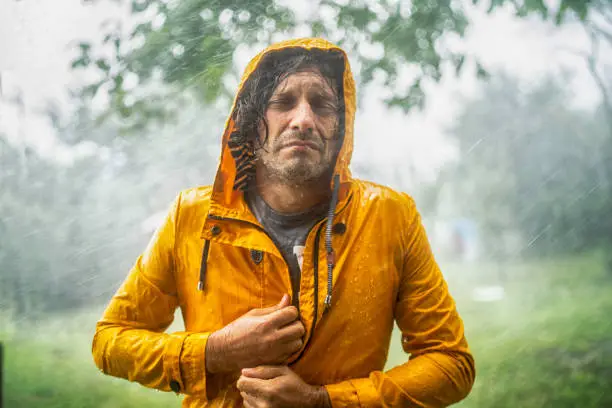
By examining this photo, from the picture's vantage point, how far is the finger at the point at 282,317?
152cm

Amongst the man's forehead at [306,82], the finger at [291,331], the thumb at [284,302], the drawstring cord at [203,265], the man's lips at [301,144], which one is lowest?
the finger at [291,331]

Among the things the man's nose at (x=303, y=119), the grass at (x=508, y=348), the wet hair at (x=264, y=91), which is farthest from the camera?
the grass at (x=508, y=348)

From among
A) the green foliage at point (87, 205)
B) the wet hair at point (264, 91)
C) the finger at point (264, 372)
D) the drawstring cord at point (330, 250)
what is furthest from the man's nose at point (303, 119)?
the finger at point (264, 372)

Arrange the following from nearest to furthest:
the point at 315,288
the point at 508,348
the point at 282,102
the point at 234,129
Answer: the point at 315,288 < the point at 282,102 < the point at 234,129 < the point at 508,348

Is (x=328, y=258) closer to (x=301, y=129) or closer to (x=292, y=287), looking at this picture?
(x=292, y=287)

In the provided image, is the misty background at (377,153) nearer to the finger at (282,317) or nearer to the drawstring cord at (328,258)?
the drawstring cord at (328,258)

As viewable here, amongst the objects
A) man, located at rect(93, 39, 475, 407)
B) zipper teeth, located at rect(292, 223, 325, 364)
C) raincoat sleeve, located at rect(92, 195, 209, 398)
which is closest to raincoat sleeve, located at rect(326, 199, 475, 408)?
man, located at rect(93, 39, 475, 407)

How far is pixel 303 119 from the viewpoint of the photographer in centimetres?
161

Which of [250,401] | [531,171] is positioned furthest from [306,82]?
[531,171]

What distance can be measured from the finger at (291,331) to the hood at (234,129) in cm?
51

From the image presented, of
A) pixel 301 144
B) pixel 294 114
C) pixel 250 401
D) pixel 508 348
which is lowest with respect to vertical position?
pixel 508 348

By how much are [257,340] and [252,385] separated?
0.15 meters

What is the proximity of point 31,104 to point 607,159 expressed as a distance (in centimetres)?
315

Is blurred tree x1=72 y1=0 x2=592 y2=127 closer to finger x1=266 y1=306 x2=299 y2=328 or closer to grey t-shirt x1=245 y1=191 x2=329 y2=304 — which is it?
grey t-shirt x1=245 y1=191 x2=329 y2=304
